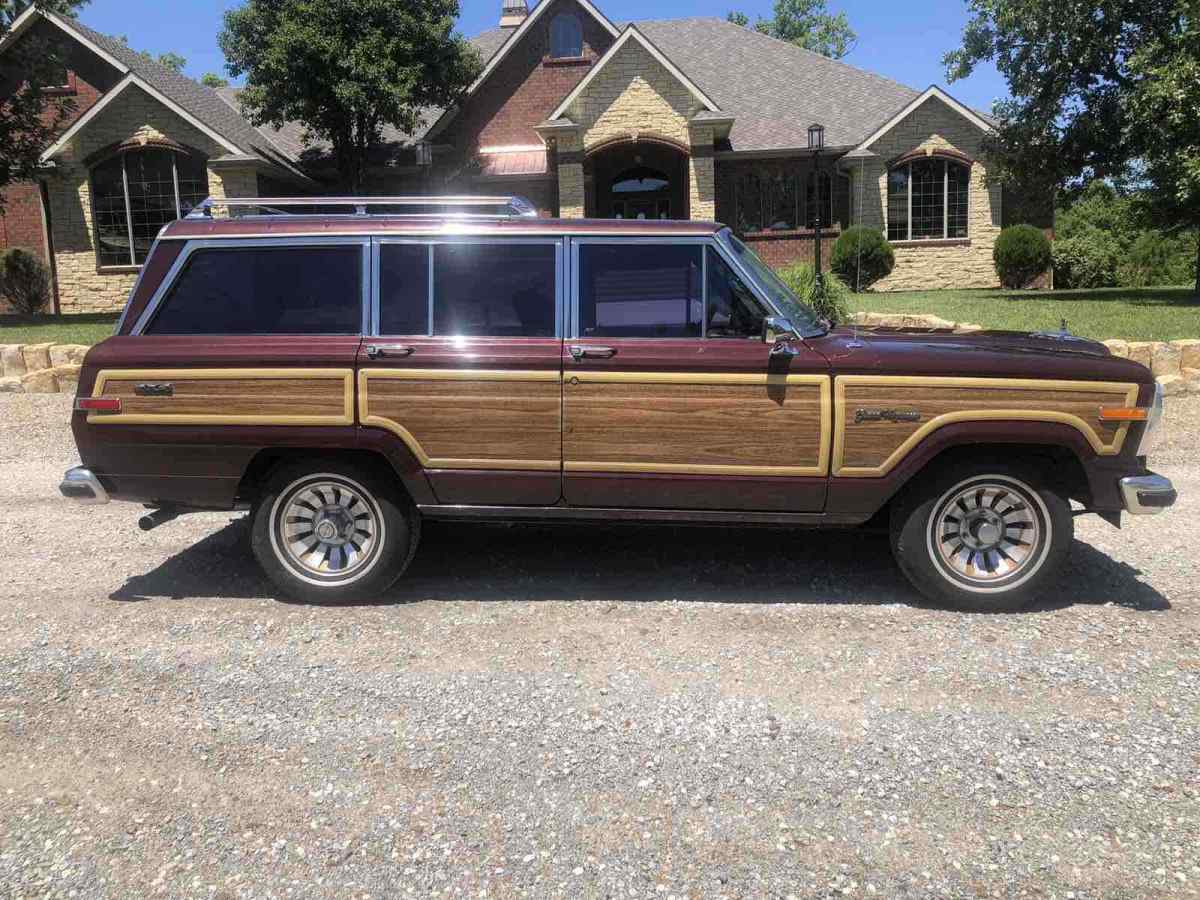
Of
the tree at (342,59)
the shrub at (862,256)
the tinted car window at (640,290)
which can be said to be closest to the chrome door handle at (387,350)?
the tinted car window at (640,290)

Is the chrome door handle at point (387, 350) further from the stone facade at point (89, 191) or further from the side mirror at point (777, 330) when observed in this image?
the stone facade at point (89, 191)

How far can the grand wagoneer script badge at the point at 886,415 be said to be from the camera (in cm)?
475

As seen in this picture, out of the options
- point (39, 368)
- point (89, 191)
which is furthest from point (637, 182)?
point (39, 368)

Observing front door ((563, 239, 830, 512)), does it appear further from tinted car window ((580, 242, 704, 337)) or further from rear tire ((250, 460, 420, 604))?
rear tire ((250, 460, 420, 604))

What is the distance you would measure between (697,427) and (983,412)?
141 centimetres

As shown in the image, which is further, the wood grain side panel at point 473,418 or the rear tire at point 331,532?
the rear tire at point 331,532

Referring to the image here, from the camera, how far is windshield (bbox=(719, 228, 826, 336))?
495 centimetres

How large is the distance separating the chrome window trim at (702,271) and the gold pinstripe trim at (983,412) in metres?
0.62

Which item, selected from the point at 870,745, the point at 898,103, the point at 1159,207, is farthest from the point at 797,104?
the point at 870,745

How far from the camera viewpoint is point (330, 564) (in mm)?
5223

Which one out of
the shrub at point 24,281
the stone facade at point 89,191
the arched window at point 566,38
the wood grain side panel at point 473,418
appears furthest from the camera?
the arched window at point 566,38

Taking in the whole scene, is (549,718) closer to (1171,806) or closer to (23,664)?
(1171,806)

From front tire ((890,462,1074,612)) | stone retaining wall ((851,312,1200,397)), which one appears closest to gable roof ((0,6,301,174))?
stone retaining wall ((851,312,1200,397))

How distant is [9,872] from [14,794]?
1.69ft
